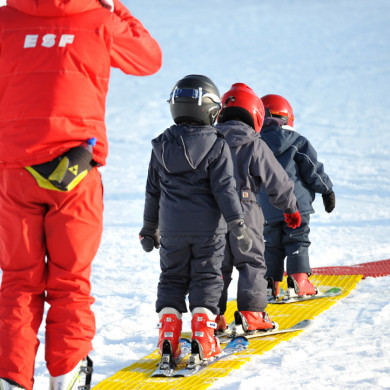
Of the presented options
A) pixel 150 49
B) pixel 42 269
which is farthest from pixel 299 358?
pixel 150 49

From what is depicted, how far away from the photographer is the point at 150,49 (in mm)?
3158

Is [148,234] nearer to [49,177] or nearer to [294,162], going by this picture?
[49,177]

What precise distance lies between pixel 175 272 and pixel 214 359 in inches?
20.8

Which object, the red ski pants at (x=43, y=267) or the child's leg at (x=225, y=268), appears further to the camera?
the child's leg at (x=225, y=268)

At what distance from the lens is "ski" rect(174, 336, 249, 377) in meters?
3.77

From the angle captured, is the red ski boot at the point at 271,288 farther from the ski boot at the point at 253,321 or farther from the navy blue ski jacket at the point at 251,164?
the navy blue ski jacket at the point at 251,164

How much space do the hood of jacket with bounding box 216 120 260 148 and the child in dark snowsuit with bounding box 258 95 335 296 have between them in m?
1.18

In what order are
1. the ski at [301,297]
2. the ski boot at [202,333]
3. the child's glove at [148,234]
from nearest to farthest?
the ski boot at [202,333] < the child's glove at [148,234] < the ski at [301,297]

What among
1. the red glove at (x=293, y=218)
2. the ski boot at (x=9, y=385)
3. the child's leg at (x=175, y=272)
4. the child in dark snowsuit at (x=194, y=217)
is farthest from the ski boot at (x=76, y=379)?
the red glove at (x=293, y=218)

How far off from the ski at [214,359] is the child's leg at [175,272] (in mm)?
317

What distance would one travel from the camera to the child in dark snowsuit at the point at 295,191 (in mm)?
5820

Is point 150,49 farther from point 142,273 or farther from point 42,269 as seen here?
point 142,273

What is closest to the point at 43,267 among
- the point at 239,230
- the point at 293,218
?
the point at 239,230

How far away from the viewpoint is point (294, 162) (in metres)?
5.91
